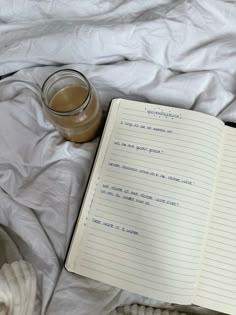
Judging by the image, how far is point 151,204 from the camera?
1.93 ft

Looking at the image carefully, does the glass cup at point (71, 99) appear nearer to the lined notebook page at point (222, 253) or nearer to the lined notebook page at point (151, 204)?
the lined notebook page at point (151, 204)

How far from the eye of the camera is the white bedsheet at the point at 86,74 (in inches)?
24.6

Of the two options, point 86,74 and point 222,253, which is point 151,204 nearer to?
point 222,253

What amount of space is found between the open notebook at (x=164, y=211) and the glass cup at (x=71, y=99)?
38 millimetres

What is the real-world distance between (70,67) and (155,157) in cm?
20

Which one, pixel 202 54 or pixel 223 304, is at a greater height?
pixel 202 54

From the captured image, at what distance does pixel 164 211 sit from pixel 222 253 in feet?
0.30

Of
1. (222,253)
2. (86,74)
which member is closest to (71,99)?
(86,74)

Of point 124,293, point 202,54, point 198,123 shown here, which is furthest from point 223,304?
point 202,54

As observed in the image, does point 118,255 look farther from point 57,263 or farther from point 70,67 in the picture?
point 70,67

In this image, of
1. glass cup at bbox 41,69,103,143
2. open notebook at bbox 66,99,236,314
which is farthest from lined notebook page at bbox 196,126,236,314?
glass cup at bbox 41,69,103,143

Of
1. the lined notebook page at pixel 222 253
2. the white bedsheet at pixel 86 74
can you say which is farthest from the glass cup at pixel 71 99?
the lined notebook page at pixel 222 253

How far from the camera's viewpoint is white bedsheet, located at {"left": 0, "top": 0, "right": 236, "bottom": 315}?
0.62 metres

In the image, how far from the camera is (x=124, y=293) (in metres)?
0.60
